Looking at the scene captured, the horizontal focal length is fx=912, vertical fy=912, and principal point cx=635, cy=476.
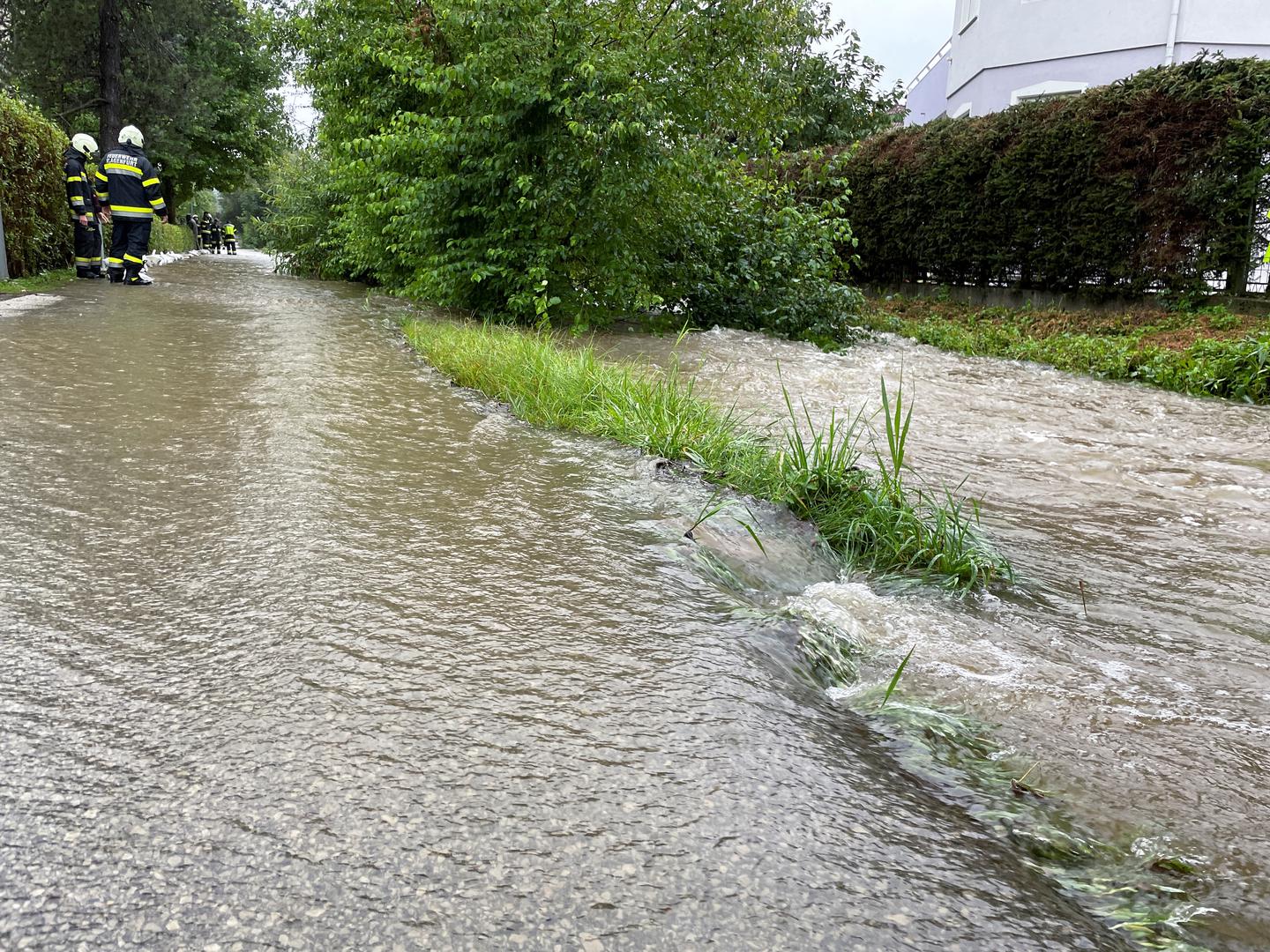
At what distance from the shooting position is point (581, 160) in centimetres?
849

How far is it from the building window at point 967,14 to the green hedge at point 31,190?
61.1ft

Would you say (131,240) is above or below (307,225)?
below

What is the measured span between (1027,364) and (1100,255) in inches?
152

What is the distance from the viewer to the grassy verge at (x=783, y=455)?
131 inches

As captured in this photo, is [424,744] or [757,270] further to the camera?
[757,270]

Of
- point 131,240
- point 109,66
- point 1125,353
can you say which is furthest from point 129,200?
point 109,66

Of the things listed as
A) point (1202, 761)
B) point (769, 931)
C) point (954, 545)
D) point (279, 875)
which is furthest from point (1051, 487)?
point (279, 875)

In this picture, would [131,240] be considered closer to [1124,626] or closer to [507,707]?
[507,707]

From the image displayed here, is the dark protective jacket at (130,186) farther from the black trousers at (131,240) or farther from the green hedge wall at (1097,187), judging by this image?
the green hedge wall at (1097,187)

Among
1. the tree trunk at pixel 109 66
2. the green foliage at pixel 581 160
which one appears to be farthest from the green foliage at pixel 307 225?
the green foliage at pixel 581 160

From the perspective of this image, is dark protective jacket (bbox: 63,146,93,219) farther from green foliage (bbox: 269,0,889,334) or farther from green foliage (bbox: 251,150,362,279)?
green foliage (bbox: 269,0,889,334)

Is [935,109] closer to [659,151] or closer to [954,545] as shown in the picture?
[659,151]

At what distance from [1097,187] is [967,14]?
1273cm

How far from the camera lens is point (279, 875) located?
143 cm
